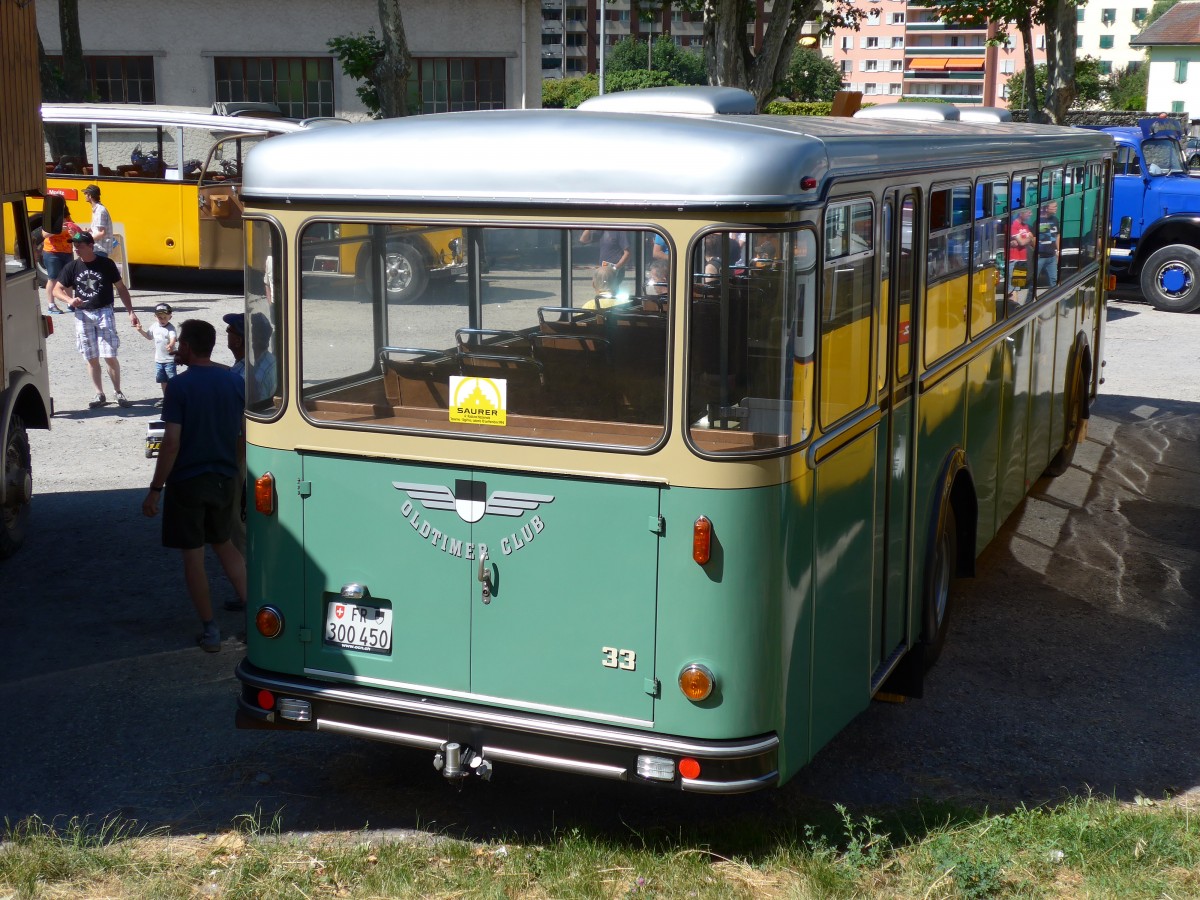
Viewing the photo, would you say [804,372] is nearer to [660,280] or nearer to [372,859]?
[660,280]

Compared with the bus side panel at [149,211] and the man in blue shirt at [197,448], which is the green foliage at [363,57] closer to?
the bus side panel at [149,211]

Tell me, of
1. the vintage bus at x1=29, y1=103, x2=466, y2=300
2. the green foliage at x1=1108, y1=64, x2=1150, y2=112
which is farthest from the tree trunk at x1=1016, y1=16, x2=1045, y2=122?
the green foliage at x1=1108, y1=64, x2=1150, y2=112

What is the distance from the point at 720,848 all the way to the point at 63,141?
1914 centimetres

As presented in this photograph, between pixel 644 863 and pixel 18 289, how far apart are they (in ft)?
20.1

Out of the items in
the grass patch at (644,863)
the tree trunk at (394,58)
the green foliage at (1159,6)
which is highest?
the green foliage at (1159,6)

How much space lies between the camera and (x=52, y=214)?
376 inches

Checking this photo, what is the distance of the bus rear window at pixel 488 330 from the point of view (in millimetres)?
4684

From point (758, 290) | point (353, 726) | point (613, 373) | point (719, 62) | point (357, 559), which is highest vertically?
point (719, 62)

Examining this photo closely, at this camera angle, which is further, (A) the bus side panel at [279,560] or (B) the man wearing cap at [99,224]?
(B) the man wearing cap at [99,224]

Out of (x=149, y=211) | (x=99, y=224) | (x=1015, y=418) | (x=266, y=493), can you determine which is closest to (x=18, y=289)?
(x=266, y=493)

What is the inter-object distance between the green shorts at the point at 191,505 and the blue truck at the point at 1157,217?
1726 cm

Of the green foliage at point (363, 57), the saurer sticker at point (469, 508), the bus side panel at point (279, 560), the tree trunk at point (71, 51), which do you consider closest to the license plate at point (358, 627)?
the bus side panel at point (279, 560)

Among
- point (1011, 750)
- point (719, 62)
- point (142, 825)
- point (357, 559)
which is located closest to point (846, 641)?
point (1011, 750)

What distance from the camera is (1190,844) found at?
5.06 meters
